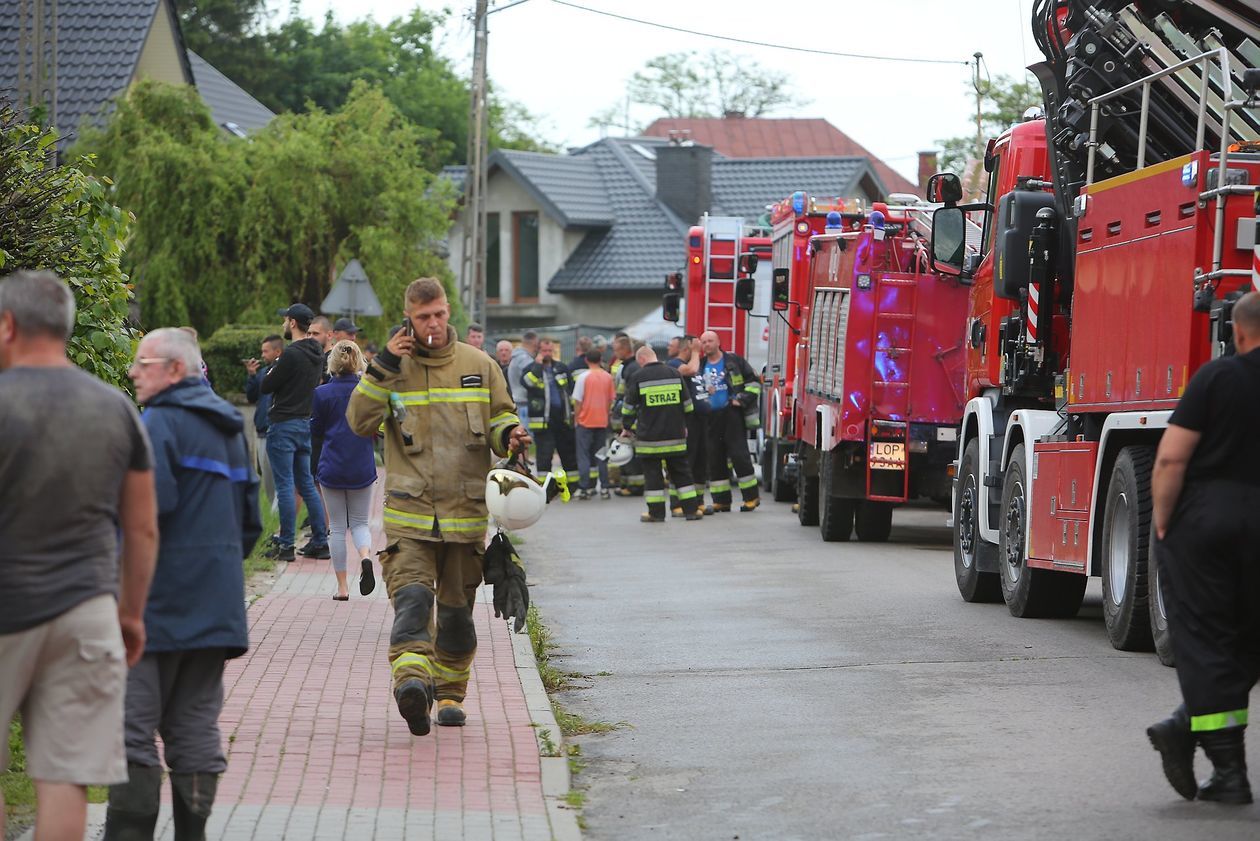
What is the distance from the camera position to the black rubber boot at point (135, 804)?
18.2 feet

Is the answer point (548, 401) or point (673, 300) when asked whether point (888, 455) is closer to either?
point (548, 401)

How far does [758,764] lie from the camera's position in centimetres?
750

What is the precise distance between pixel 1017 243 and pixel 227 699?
5.65 meters

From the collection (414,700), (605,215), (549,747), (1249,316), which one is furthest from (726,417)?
(605,215)

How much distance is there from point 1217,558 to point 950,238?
318 inches

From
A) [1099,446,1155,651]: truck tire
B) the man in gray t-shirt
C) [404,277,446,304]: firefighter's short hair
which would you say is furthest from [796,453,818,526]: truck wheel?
the man in gray t-shirt

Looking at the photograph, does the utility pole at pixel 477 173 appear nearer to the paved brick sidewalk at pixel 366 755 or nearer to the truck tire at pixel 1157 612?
the paved brick sidewalk at pixel 366 755

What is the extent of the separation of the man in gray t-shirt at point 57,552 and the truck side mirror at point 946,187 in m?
9.45

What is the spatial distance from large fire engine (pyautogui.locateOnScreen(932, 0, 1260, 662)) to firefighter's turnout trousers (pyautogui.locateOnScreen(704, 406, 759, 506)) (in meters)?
8.42

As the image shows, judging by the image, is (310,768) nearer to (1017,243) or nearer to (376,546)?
(1017,243)

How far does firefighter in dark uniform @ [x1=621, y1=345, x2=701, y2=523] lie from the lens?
20.6m

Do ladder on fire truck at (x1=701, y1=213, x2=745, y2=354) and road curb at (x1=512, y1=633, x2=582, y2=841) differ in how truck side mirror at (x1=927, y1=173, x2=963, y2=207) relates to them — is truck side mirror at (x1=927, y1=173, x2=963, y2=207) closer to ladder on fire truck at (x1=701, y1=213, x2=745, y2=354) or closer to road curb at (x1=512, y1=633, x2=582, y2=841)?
road curb at (x1=512, y1=633, x2=582, y2=841)

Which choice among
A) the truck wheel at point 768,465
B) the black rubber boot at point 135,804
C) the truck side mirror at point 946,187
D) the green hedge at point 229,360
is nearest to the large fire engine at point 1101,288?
the truck side mirror at point 946,187

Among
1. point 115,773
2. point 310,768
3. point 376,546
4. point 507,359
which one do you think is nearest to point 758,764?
point 310,768
